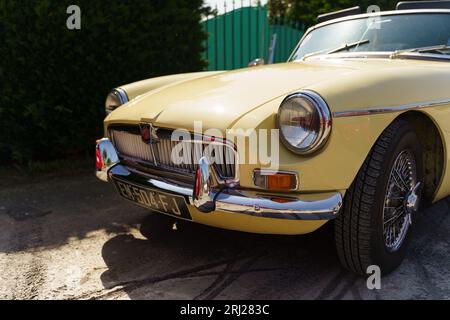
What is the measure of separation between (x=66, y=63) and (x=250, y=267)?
3035mm

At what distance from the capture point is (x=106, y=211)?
356 centimetres

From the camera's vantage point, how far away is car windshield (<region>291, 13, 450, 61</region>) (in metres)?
3.17

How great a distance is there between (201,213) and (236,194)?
23 cm

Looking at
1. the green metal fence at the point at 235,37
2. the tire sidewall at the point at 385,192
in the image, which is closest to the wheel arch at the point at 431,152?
the tire sidewall at the point at 385,192

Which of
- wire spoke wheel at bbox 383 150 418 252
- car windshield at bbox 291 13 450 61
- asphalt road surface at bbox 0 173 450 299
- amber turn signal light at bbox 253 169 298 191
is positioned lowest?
asphalt road surface at bbox 0 173 450 299

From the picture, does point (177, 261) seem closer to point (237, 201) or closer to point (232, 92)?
point (237, 201)

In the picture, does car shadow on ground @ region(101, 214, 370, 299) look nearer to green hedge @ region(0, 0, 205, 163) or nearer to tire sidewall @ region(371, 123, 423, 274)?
tire sidewall @ region(371, 123, 423, 274)

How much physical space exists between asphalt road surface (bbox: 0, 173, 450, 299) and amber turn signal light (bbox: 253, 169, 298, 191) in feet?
1.83

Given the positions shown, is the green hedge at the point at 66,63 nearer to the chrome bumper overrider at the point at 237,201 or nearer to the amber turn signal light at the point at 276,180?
the chrome bumper overrider at the point at 237,201

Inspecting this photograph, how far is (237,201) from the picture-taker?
6.88 ft

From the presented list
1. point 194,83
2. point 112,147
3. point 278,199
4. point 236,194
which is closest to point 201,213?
point 236,194

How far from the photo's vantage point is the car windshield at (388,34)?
3172 mm

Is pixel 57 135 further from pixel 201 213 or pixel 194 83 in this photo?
pixel 201 213

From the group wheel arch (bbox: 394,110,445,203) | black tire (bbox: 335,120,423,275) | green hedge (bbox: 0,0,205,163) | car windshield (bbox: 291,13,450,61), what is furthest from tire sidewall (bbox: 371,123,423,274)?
green hedge (bbox: 0,0,205,163)
